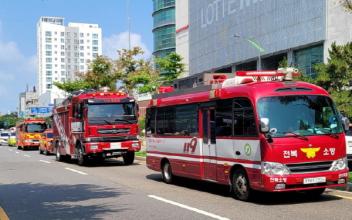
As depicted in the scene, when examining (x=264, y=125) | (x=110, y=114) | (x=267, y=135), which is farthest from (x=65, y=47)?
(x=264, y=125)

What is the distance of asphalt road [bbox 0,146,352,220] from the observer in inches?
396

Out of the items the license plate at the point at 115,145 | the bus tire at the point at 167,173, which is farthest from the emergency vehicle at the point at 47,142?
the bus tire at the point at 167,173

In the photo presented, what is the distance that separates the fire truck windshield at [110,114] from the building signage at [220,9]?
49.4 metres

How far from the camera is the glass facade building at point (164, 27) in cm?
12344

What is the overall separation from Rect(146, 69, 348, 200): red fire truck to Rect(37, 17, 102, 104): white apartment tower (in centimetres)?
13861

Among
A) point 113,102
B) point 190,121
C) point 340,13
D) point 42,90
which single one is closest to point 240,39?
point 340,13

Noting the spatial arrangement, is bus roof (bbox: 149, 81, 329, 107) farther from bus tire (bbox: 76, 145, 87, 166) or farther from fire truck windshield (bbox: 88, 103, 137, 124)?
bus tire (bbox: 76, 145, 87, 166)

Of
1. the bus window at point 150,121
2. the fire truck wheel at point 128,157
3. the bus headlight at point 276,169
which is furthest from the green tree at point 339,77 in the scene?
the bus headlight at point 276,169

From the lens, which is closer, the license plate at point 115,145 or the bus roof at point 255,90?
the bus roof at point 255,90

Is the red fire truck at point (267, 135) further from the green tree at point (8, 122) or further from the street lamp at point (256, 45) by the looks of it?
the green tree at point (8, 122)

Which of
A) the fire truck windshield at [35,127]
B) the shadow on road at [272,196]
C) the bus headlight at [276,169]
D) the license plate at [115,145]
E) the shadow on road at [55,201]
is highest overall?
the fire truck windshield at [35,127]

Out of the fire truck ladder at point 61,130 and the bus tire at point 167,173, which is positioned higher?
the fire truck ladder at point 61,130

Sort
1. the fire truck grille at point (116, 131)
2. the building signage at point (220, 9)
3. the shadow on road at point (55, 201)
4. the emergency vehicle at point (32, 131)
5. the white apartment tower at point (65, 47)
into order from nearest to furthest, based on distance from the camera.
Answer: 1. the shadow on road at point (55, 201)
2. the fire truck grille at point (116, 131)
3. the emergency vehicle at point (32, 131)
4. the building signage at point (220, 9)
5. the white apartment tower at point (65, 47)

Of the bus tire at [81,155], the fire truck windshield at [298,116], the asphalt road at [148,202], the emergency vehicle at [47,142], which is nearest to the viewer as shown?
the asphalt road at [148,202]
